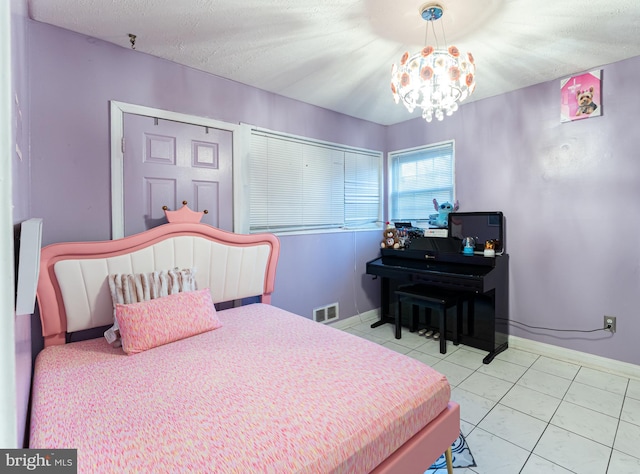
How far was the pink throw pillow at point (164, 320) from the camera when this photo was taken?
1.72 metres

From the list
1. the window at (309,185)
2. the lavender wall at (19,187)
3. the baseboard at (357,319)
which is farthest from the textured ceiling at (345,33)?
the baseboard at (357,319)

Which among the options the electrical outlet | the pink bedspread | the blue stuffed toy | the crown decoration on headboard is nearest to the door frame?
the crown decoration on headboard

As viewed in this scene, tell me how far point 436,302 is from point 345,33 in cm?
227

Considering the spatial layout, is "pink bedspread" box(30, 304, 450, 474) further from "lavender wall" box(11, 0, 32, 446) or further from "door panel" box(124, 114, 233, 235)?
"door panel" box(124, 114, 233, 235)

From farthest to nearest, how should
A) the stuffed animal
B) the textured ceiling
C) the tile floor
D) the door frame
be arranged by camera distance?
1. the stuffed animal
2. the door frame
3. the textured ceiling
4. the tile floor

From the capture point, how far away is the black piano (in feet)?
9.32

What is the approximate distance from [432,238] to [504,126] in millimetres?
1267

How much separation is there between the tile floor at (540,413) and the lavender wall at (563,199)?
417 mm

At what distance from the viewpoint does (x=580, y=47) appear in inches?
87.0

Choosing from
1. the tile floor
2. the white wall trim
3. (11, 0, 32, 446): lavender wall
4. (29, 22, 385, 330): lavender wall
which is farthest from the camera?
(29, 22, 385, 330): lavender wall

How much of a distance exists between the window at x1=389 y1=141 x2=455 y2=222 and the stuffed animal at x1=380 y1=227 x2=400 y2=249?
288mm

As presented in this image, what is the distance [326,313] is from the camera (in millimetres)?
3428

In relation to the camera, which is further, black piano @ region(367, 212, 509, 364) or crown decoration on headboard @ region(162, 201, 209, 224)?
black piano @ region(367, 212, 509, 364)

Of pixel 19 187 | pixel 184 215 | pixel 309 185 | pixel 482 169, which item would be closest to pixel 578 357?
pixel 482 169
